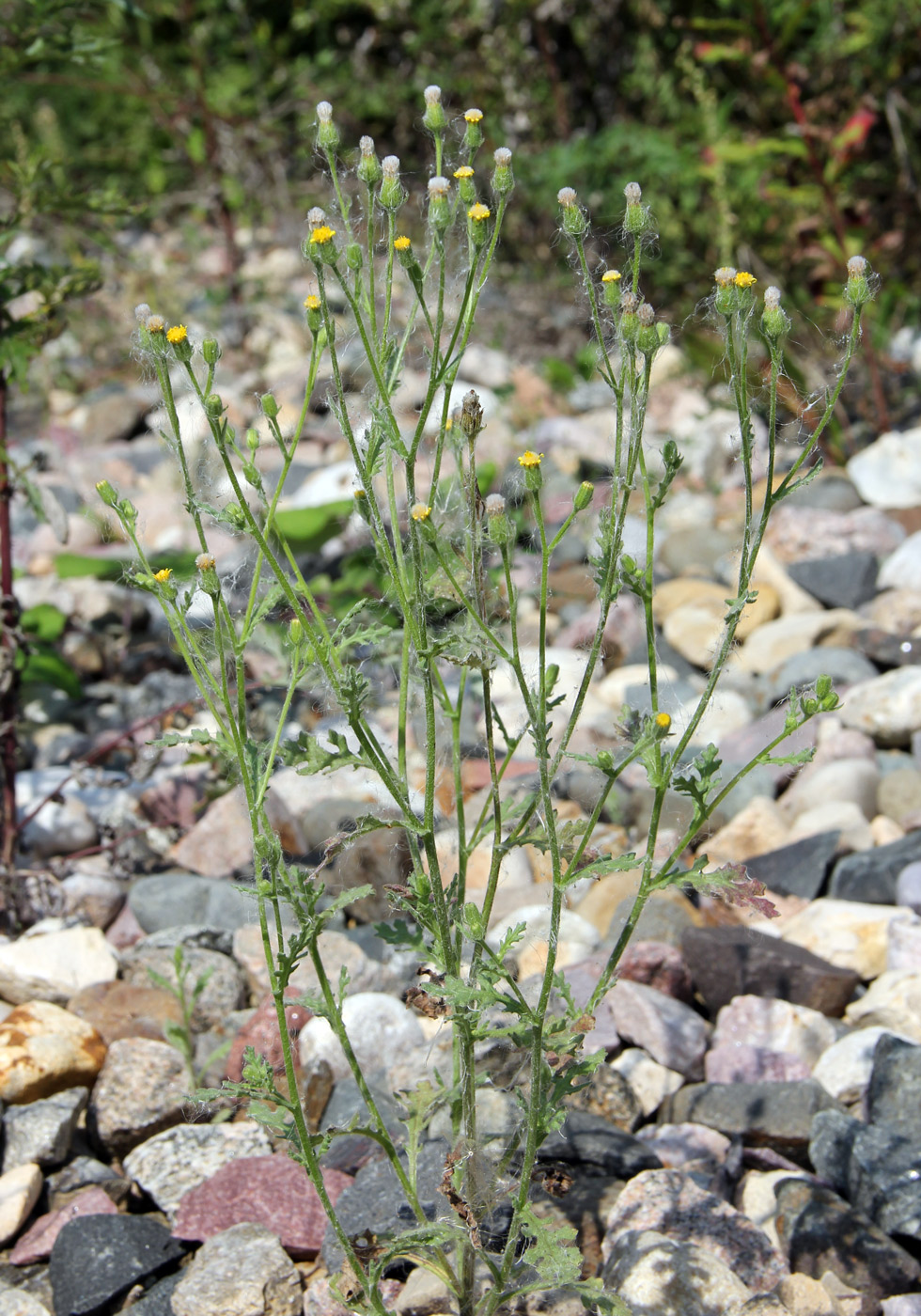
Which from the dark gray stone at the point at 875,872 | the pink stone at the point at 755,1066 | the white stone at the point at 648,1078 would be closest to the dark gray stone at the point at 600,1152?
the white stone at the point at 648,1078

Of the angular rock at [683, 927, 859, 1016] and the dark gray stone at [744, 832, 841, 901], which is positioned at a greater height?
the dark gray stone at [744, 832, 841, 901]

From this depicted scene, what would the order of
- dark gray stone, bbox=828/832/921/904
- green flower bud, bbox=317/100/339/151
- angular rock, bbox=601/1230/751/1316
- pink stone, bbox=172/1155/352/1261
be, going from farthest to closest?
dark gray stone, bbox=828/832/921/904, pink stone, bbox=172/1155/352/1261, angular rock, bbox=601/1230/751/1316, green flower bud, bbox=317/100/339/151

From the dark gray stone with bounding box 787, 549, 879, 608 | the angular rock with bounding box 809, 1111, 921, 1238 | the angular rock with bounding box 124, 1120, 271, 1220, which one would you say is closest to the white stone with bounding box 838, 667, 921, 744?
the dark gray stone with bounding box 787, 549, 879, 608

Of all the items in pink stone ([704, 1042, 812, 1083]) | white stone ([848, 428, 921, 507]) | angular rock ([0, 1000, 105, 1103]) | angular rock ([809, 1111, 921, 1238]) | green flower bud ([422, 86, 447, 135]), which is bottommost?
angular rock ([809, 1111, 921, 1238])

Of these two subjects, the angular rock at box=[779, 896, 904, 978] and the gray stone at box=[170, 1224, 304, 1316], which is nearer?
the gray stone at box=[170, 1224, 304, 1316]

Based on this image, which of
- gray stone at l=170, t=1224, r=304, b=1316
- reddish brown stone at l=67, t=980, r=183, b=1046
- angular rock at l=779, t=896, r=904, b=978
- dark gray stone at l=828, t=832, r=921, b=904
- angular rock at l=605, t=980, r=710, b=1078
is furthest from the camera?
dark gray stone at l=828, t=832, r=921, b=904

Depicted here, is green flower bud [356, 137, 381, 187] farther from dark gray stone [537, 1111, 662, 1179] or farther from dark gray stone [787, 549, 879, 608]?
dark gray stone [787, 549, 879, 608]
